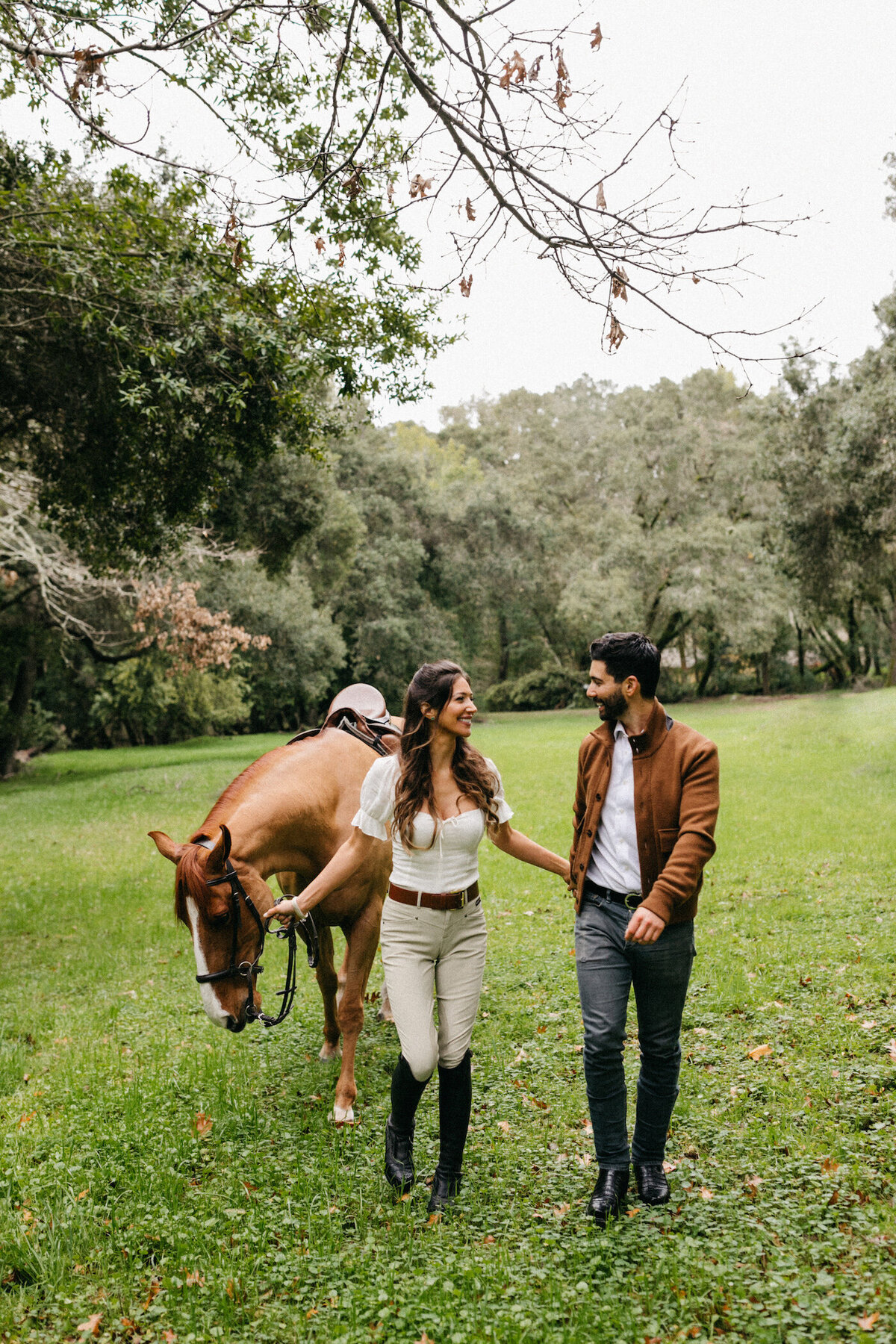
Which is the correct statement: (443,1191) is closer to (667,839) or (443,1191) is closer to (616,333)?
(667,839)

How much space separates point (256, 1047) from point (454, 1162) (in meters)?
2.46

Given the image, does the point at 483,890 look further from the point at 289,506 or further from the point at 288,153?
the point at 289,506

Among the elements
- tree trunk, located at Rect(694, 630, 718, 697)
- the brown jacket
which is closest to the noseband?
the brown jacket

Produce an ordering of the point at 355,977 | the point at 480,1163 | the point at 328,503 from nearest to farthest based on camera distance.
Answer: the point at 480,1163 < the point at 355,977 < the point at 328,503

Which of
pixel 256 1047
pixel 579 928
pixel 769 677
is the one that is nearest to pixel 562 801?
pixel 256 1047

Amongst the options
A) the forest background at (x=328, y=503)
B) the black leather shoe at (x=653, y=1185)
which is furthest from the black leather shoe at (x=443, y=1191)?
the forest background at (x=328, y=503)

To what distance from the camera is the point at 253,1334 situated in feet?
10.2

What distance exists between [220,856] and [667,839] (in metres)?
1.94

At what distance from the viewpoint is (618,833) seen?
12.3 feet

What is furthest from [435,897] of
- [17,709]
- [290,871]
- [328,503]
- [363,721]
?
[17,709]

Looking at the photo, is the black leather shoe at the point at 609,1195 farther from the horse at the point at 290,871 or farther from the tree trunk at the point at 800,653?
the tree trunk at the point at 800,653

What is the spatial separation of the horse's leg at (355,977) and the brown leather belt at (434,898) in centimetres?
137

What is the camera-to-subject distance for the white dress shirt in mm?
3711

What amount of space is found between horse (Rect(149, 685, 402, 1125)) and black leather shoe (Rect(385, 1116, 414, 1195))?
736mm
